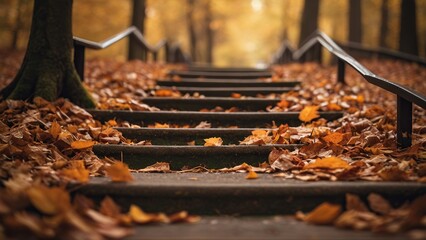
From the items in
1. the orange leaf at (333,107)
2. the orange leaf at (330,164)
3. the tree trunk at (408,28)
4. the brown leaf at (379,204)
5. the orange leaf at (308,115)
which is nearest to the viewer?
the brown leaf at (379,204)

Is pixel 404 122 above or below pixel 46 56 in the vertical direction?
below

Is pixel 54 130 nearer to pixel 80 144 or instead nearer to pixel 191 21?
pixel 80 144

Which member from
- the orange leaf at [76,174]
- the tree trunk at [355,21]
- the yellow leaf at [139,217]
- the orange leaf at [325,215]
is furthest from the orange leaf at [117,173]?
the tree trunk at [355,21]

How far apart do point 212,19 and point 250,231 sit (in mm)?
21407

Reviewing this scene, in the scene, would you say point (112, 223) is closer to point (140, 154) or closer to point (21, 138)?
point (140, 154)

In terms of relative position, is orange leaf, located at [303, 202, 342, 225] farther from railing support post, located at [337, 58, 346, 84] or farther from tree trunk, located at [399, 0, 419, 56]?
tree trunk, located at [399, 0, 419, 56]

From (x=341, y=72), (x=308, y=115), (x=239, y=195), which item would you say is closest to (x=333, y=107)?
(x=308, y=115)

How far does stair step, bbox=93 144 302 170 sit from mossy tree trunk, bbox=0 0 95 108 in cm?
130

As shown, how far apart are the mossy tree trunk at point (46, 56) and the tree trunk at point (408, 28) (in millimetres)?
9575

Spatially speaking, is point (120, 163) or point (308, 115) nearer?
point (120, 163)

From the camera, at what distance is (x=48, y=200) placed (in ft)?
6.68

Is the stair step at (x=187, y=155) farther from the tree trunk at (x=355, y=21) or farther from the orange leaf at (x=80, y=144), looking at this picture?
the tree trunk at (x=355, y=21)

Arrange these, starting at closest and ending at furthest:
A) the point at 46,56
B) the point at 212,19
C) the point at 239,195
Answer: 1. the point at 239,195
2. the point at 46,56
3. the point at 212,19

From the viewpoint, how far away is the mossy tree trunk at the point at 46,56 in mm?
4094
